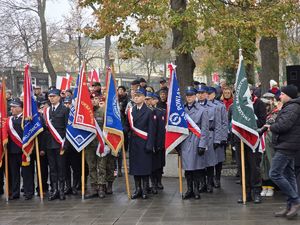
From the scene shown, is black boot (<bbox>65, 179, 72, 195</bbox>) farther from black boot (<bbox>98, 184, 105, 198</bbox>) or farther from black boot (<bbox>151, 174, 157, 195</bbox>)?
black boot (<bbox>151, 174, 157, 195</bbox>)

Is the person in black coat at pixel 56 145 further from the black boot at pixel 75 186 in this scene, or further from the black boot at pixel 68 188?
the black boot at pixel 75 186

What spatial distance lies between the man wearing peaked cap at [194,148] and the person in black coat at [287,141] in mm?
1801

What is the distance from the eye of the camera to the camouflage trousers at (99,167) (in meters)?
9.73

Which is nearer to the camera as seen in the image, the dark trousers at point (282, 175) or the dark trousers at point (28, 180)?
the dark trousers at point (282, 175)

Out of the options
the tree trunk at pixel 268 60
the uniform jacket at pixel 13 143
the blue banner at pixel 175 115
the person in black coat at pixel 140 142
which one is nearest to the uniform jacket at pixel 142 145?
the person in black coat at pixel 140 142

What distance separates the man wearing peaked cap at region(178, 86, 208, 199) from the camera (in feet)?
29.9

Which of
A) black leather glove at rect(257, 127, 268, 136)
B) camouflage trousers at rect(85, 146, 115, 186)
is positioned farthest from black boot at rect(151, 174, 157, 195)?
black leather glove at rect(257, 127, 268, 136)

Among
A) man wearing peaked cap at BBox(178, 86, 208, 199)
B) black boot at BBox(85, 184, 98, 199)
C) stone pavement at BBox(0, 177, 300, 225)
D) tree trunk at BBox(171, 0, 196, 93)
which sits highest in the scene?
tree trunk at BBox(171, 0, 196, 93)

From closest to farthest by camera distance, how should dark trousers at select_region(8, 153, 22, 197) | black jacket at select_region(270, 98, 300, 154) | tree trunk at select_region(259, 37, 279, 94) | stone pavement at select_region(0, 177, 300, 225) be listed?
1. black jacket at select_region(270, 98, 300, 154)
2. stone pavement at select_region(0, 177, 300, 225)
3. dark trousers at select_region(8, 153, 22, 197)
4. tree trunk at select_region(259, 37, 279, 94)

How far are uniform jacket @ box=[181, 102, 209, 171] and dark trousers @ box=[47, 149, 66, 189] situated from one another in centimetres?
236

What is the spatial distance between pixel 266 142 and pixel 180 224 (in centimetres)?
274

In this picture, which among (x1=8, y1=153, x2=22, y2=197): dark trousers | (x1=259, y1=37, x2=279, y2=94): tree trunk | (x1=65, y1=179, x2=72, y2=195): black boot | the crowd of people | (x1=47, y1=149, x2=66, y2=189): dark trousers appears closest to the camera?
the crowd of people

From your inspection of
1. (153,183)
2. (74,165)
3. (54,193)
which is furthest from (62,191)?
(153,183)

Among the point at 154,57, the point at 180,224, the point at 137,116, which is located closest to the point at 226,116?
the point at 137,116
